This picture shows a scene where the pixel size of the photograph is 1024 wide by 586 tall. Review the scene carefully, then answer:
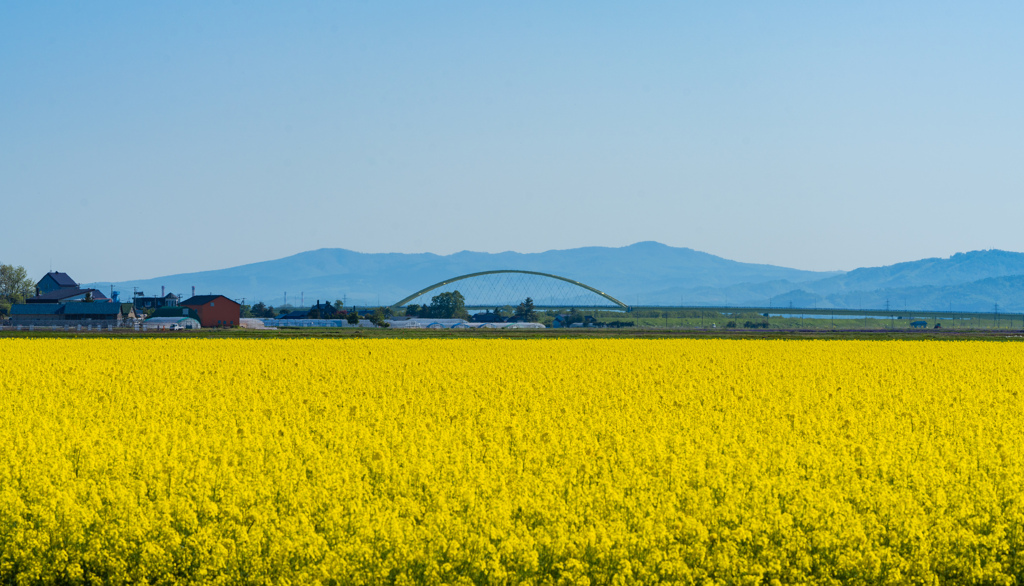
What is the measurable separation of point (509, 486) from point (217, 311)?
132 metres

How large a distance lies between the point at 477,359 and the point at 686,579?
26.5m

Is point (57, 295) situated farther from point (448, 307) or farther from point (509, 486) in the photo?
point (509, 486)

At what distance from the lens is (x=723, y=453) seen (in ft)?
48.4

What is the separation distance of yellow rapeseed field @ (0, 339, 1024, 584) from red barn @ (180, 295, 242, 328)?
115424mm

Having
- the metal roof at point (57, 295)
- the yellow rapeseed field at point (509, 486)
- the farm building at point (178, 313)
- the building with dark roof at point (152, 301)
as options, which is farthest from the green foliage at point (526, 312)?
the yellow rapeseed field at point (509, 486)

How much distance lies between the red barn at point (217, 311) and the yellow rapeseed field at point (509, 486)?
379ft

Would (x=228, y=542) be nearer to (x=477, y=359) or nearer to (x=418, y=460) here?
(x=418, y=460)

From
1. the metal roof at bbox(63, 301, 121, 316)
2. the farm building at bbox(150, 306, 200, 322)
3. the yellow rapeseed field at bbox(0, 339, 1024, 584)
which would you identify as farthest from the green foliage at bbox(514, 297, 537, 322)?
the yellow rapeseed field at bbox(0, 339, 1024, 584)

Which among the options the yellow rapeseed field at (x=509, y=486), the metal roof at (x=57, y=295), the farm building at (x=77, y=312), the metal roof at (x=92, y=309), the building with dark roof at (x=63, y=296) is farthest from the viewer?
the metal roof at (x=57, y=295)

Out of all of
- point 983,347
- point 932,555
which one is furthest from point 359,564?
point 983,347

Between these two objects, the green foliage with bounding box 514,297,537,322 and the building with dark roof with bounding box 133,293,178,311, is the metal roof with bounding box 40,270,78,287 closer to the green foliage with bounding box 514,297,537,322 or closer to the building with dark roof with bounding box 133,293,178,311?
the building with dark roof with bounding box 133,293,178,311

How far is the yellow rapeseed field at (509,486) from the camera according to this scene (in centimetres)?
962

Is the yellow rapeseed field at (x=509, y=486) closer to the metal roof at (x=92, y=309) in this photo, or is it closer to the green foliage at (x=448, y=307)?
the metal roof at (x=92, y=309)

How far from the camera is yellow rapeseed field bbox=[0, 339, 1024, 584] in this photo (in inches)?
379
